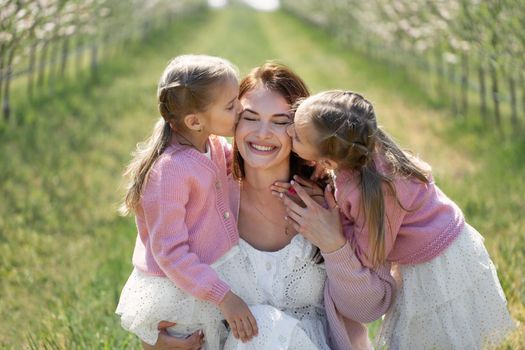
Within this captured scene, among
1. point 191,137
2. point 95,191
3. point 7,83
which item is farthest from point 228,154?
point 7,83

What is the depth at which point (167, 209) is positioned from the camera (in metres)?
2.73

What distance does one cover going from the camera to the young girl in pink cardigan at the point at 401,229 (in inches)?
108

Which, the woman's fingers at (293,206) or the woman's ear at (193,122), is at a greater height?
the woman's ear at (193,122)

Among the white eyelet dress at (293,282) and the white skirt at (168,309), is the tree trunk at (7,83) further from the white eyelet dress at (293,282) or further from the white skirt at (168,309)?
the white eyelet dress at (293,282)

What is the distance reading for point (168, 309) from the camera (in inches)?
113

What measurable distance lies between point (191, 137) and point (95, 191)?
3.68 metres

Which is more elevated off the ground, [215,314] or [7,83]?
[215,314]

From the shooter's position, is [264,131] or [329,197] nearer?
[264,131]

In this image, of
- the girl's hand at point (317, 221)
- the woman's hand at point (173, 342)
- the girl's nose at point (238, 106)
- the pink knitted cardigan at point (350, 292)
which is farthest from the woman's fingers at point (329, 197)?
the woman's hand at point (173, 342)

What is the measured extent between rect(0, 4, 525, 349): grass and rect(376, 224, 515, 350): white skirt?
0.34 meters

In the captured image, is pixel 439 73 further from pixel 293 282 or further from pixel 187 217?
pixel 187 217

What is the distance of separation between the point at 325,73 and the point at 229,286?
12.2 m

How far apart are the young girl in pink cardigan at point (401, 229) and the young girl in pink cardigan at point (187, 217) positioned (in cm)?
31

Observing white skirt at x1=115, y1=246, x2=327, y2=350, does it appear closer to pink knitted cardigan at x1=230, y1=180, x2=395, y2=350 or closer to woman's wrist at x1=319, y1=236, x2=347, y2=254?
pink knitted cardigan at x1=230, y1=180, x2=395, y2=350
